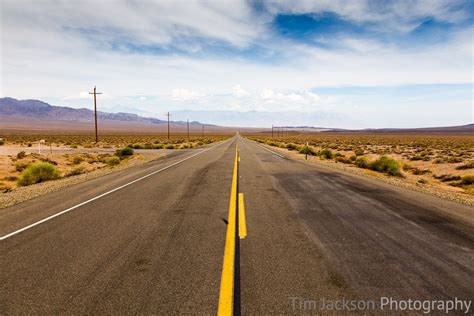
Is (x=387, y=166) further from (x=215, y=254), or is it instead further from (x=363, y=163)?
(x=215, y=254)

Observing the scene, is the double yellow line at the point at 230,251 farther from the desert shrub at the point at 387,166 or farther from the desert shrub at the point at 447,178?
the desert shrub at the point at 447,178

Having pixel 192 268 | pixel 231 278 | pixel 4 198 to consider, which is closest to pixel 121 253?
pixel 192 268

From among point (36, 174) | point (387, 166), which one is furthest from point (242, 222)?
point (387, 166)

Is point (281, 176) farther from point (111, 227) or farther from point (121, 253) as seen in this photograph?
point (121, 253)

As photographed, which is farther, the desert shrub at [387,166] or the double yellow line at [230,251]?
the desert shrub at [387,166]

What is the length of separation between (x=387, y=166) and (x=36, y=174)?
17902 mm

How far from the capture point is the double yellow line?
284cm

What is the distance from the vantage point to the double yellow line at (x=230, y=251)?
2836 millimetres

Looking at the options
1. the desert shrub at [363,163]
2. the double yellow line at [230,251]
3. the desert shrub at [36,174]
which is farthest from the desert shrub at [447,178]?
the desert shrub at [36,174]

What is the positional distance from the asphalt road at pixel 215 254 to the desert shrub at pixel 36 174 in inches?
219

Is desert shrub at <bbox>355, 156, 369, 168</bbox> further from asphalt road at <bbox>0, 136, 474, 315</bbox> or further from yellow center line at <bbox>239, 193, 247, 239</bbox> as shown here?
yellow center line at <bbox>239, 193, 247, 239</bbox>

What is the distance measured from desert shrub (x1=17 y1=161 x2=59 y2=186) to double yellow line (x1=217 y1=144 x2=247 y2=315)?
31.4 feet

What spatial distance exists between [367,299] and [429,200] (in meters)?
6.16

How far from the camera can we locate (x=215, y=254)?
13.1 ft
